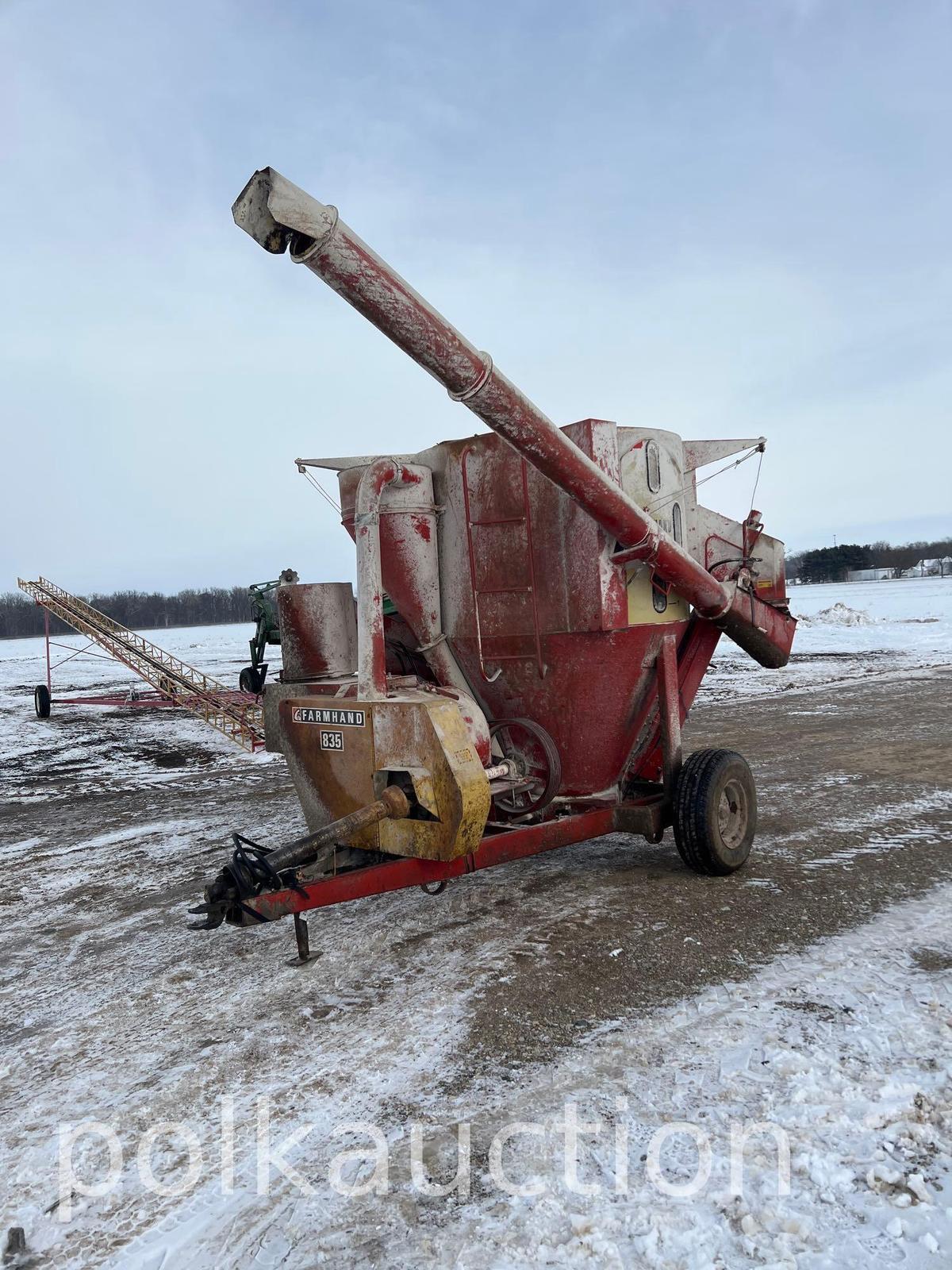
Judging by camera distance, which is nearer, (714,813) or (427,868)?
(427,868)

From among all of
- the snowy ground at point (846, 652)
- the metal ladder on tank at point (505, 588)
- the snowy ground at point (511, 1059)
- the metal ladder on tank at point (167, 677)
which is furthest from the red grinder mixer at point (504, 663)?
the snowy ground at point (846, 652)

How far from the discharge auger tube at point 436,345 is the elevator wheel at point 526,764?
4.24 ft

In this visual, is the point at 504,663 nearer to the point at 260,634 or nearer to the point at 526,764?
the point at 526,764

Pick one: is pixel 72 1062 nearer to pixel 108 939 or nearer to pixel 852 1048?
pixel 108 939

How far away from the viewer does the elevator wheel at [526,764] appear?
17.1 feet

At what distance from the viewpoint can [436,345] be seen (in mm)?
3592

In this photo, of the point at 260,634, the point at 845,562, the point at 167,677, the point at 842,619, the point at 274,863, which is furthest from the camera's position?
the point at 845,562

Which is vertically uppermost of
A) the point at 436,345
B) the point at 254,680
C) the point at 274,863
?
the point at 436,345

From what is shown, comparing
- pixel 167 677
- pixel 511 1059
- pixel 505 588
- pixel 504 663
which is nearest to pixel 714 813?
pixel 504 663

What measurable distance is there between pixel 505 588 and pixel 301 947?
91.9 inches

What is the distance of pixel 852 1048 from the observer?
10.4 ft

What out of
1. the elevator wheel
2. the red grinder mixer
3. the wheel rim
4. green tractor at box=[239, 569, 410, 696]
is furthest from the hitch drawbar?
green tractor at box=[239, 569, 410, 696]

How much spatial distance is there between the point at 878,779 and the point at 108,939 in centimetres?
672

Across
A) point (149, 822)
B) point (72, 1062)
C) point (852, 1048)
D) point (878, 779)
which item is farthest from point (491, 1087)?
point (878, 779)
